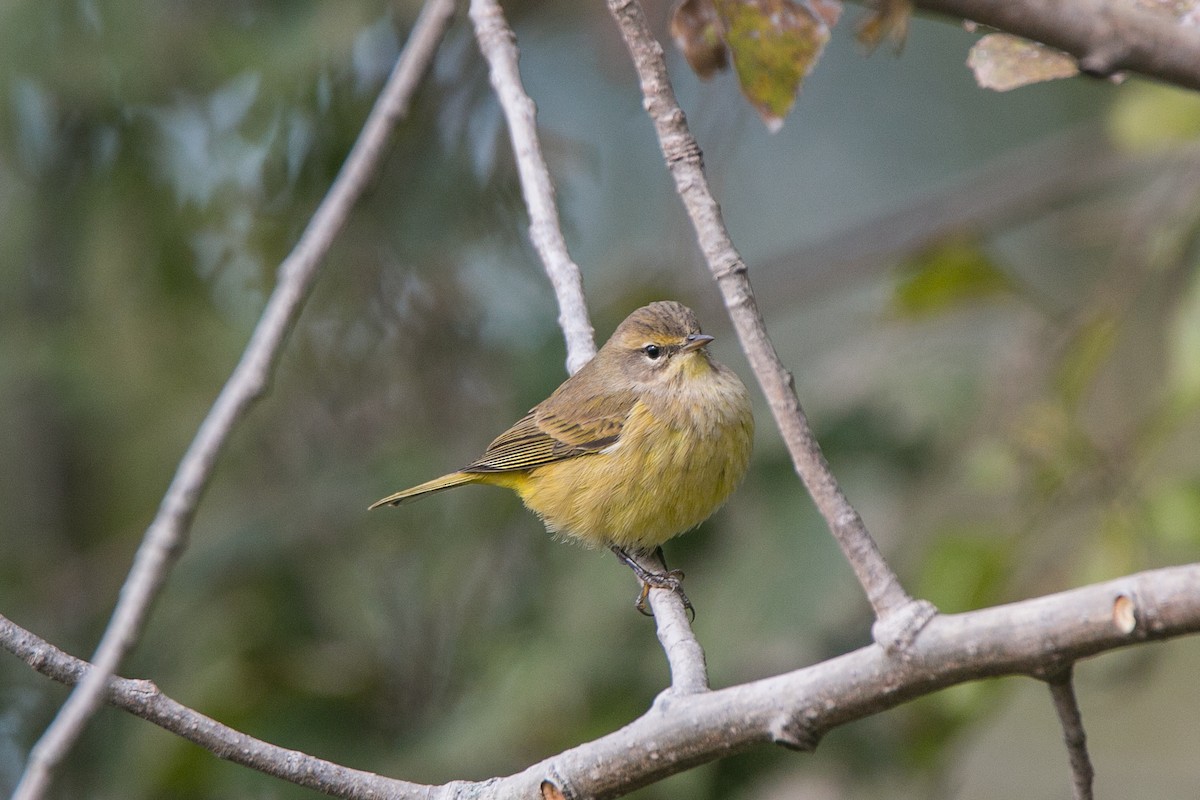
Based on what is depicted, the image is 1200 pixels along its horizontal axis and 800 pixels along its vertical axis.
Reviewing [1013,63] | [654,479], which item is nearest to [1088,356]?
[654,479]

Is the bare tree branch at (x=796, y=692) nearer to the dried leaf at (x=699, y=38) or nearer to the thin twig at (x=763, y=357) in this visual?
the thin twig at (x=763, y=357)

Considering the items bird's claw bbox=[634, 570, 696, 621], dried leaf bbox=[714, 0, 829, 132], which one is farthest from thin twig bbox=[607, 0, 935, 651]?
bird's claw bbox=[634, 570, 696, 621]

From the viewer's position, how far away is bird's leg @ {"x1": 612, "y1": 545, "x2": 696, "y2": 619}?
3.29 m

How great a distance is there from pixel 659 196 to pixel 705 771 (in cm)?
441

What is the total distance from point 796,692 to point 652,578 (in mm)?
1924

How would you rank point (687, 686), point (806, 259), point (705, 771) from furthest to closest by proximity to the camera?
point (806, 259), point (705, 771), point (687, 686)

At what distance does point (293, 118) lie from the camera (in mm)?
4051

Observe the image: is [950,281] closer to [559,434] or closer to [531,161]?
[559,434]

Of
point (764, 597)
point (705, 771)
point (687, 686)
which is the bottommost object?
point (687, 686)

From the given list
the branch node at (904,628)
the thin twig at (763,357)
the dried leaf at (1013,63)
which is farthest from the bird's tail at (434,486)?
the branch node at (904,628)

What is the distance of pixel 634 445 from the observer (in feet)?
13.3

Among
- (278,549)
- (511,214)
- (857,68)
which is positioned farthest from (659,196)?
(278,549)

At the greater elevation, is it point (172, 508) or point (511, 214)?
point (511, 214)

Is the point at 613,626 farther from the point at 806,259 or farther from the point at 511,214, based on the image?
the point at 806,259
